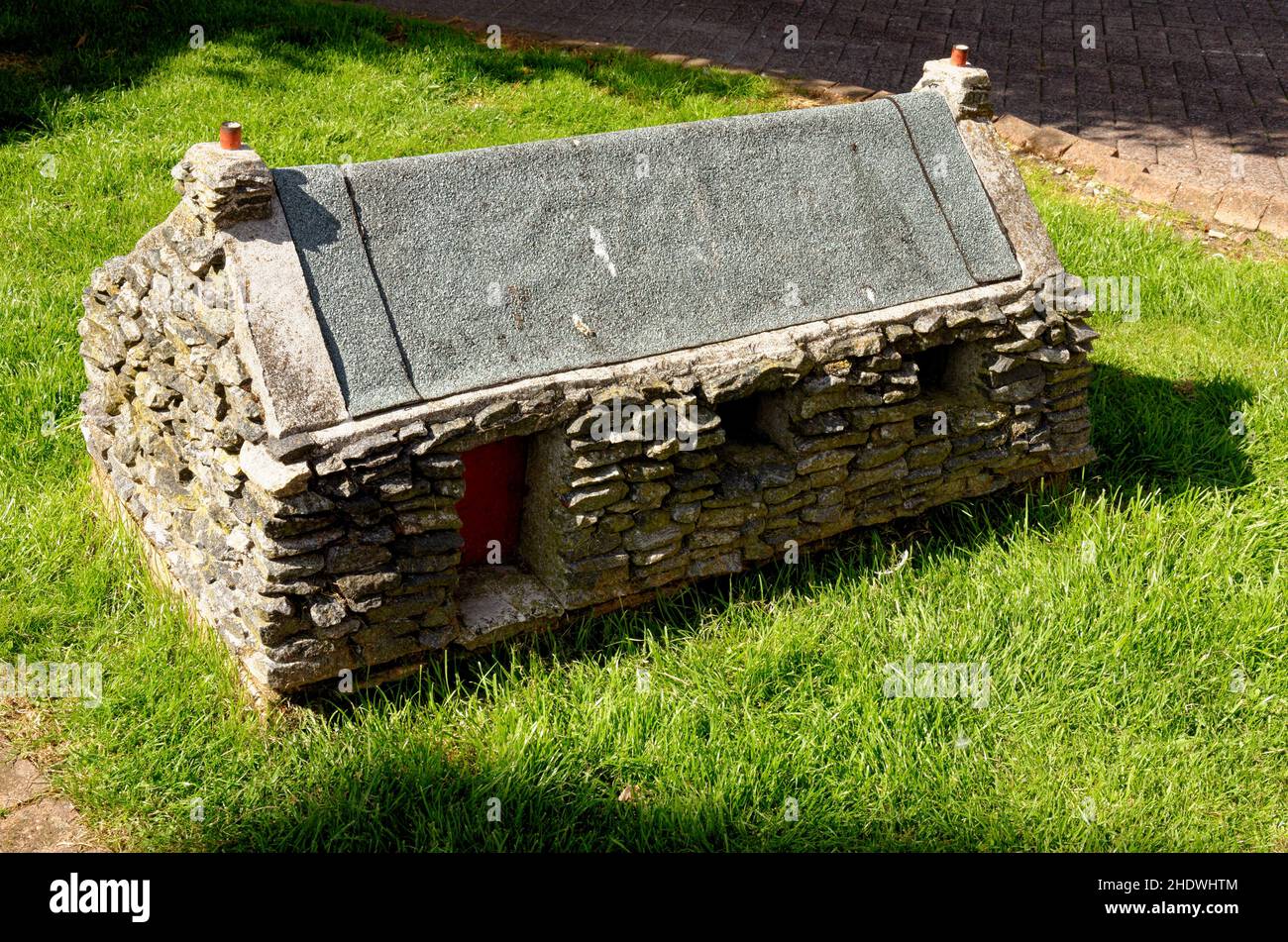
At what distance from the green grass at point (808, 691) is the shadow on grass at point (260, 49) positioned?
3.10m

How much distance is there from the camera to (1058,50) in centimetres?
1061

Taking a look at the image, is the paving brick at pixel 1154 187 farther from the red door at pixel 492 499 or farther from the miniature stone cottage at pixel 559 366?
the red door at pixel 492 499

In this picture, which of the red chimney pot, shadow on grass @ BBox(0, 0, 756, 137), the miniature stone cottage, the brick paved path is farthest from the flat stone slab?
the brick paved path

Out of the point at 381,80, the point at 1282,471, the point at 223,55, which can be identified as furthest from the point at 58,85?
the point at 1282,471

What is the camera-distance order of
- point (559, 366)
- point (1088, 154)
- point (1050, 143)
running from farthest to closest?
1. point (1050, 143)
2. point (1088, 154)
3. point (559, 366)

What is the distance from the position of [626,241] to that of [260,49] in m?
5.99

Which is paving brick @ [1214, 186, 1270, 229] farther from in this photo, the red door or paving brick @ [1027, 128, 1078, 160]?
the red door

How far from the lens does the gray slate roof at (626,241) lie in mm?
4184

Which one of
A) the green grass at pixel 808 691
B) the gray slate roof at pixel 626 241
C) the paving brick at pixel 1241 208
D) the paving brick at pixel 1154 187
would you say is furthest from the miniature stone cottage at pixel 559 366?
the paving brick at pixel 1154 187

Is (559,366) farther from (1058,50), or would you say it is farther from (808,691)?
(1058,50)

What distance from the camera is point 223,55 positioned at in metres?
9.33

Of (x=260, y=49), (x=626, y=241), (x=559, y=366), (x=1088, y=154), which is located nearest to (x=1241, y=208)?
(x=1088, y=154)

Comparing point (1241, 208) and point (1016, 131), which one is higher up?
point (1016, 131)

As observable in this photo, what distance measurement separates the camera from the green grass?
4.13m
